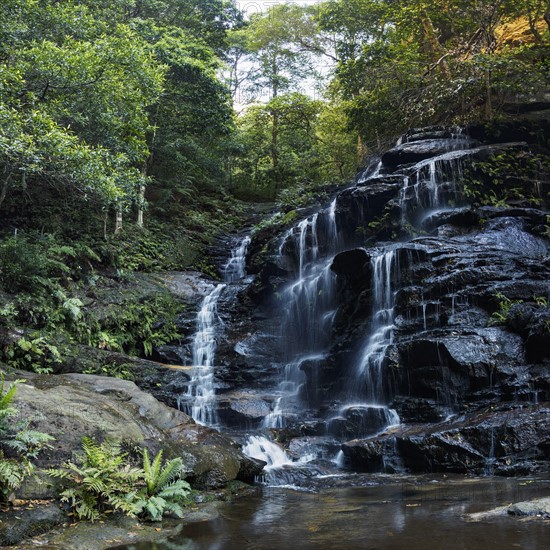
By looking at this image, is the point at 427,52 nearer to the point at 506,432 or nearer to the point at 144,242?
the point at 144,242

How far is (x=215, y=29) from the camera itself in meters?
25.8

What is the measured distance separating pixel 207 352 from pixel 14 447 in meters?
9.47

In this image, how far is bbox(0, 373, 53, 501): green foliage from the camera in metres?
5.57

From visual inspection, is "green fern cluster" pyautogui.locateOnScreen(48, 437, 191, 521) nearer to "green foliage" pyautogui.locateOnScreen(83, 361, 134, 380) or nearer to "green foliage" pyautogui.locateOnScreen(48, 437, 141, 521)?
"green foliage" pyautogui.locateOnScreen(48, 437, 141, 521)

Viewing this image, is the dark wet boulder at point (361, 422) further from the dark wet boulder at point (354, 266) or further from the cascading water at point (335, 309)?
the dark wet boulder at point (354, 266)

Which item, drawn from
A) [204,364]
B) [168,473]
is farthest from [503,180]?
[168,473]

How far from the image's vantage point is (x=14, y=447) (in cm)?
616

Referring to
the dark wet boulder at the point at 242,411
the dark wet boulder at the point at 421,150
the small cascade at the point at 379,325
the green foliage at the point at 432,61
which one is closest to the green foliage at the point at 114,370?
the dark wet boulder at the point at 242,411

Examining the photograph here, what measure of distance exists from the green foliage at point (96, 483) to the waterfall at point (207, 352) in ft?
18.9

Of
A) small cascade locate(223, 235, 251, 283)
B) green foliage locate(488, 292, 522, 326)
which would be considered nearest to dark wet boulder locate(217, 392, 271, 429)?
green foliage locate(488, 292, 522, 326)

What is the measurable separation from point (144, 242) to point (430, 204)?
10.7 metres

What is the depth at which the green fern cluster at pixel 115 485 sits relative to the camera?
19.8ft

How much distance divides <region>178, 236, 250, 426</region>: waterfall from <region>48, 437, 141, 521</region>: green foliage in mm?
5758

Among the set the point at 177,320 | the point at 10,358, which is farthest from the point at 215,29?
the point at 10,358
